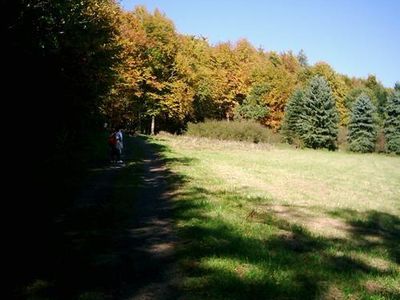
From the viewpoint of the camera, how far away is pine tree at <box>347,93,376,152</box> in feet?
218

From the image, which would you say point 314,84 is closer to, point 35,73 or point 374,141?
point 374,141

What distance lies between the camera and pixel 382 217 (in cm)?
1507

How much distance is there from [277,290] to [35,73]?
30.7 ft

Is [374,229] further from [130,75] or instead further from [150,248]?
[130,75]

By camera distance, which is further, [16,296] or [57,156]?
[57,156]

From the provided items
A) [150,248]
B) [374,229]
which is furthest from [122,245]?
[374,229]

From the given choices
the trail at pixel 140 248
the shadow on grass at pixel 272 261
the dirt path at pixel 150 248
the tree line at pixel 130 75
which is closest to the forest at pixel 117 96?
the tree line at pixel 130 75

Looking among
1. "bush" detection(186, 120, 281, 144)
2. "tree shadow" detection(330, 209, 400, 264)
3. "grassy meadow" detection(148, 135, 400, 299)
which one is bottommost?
"tree shadow" detection(330, 209, 400, 264)

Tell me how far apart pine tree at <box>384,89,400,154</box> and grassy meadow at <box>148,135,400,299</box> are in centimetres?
5171

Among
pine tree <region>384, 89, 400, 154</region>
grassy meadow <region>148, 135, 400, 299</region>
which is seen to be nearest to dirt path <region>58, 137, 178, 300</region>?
grassy meadow <region>148, 135, 400, 299</region>

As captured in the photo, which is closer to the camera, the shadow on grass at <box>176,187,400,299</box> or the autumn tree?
the shadow on grass at <box>176,187,400,299</box>

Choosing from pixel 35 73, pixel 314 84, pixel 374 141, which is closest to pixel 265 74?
pixel 314 84

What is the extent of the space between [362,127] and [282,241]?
62037 millimetres

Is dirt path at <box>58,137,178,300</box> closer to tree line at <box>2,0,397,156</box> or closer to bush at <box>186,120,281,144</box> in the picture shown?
tree line at <box>2,0,397,156</box>
